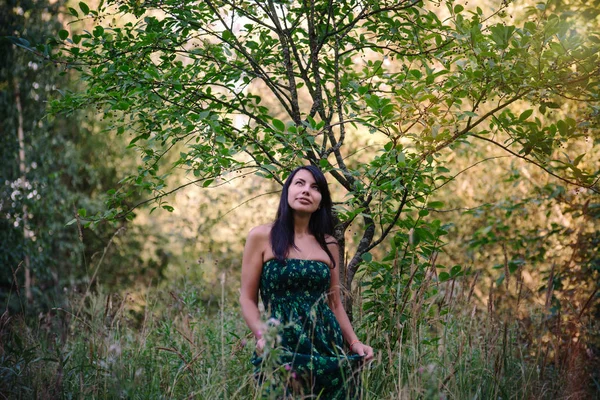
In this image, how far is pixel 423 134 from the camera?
2990mm

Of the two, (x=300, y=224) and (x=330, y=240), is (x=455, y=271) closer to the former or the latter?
(x=330, y=240)

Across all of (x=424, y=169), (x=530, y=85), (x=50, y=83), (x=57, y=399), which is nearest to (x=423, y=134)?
(x=424, y=169)

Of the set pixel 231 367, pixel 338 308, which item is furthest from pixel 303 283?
pixel 231 367

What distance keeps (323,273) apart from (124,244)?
9.71m

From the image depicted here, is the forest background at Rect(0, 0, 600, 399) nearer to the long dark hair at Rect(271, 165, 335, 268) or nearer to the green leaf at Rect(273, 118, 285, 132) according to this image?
Answer: the green leaf at Rect(273, 118, 285, 132)

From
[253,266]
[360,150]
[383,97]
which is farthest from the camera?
[383,97]

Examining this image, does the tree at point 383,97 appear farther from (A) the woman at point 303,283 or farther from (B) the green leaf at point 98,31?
(A) the woman at point 303,283

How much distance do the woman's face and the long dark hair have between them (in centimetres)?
2

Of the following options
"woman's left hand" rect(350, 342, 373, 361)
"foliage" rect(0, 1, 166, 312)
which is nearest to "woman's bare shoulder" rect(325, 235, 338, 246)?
"woman's left hand" rect(350, 342, 373, 361)

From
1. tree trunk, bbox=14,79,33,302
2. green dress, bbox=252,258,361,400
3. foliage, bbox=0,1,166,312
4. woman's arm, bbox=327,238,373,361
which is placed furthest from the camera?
tree trunk, bbox=14,79,33,302

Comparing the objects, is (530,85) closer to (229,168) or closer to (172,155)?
(229,168)

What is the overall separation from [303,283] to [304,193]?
0.42 meters

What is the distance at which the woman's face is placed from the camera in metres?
2.88

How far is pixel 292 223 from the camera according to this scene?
2.90 meters
